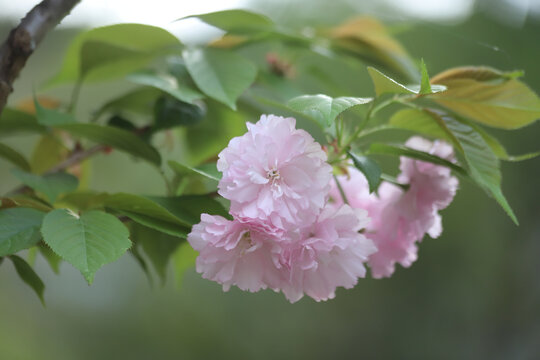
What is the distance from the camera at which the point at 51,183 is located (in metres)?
0.41

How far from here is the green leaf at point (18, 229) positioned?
1.01ft

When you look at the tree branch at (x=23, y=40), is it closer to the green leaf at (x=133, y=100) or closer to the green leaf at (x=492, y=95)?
the green leaf at (x=133, y=100)

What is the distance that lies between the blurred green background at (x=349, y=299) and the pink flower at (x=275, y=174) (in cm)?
145

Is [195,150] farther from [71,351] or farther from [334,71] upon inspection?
[71,351]

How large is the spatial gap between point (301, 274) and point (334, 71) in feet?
5.44

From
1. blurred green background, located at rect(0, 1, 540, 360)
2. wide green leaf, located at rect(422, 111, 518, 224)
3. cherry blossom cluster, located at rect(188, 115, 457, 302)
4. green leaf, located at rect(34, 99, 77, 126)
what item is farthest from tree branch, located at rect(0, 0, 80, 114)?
blurred green background, located at rect(0, 1, 540, 360)

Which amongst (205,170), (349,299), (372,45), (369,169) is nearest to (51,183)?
(205,170)

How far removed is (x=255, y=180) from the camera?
30 cm


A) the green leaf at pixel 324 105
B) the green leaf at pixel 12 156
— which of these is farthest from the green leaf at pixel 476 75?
the green leaf at pixel 12 156

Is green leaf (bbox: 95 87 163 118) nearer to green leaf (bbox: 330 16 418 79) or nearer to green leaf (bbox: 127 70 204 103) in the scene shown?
green leaf (bbox: 127 70 204 103)

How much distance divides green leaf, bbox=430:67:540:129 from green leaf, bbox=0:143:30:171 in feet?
1.09

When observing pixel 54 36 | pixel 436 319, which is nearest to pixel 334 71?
pixel 54 36

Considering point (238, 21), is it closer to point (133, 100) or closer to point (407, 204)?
point (133, 100)

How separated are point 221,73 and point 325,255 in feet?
0.62
